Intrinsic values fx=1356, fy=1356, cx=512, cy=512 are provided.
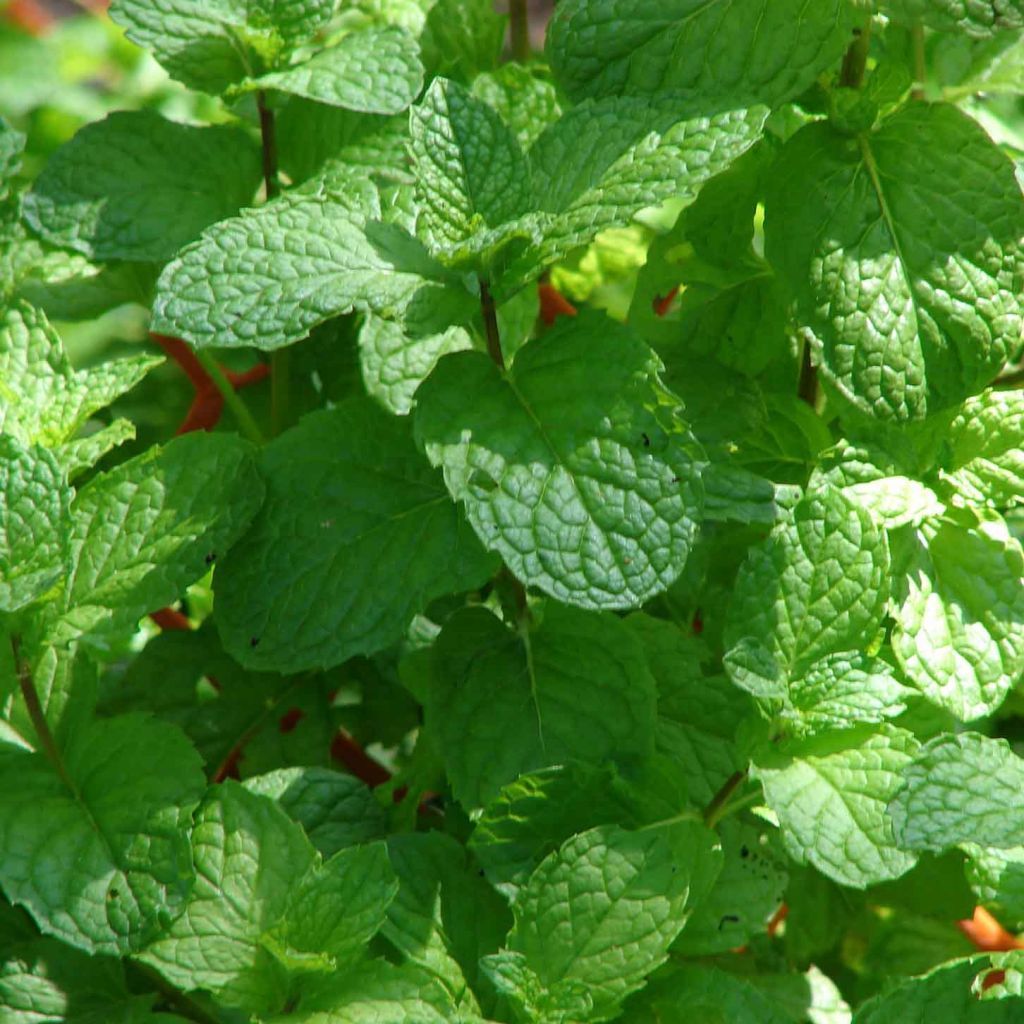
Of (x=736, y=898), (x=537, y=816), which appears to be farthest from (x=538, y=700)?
(x=736, y=898)

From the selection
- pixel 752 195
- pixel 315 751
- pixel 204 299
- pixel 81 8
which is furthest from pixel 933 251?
pixel 81 8

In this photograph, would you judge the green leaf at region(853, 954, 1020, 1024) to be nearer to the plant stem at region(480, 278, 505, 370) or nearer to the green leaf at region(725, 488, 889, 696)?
the green leaf at region(725, 488, 889, 696)

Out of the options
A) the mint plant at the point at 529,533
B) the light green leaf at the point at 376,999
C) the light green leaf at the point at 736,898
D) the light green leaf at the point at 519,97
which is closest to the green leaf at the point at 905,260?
the mint plant at the point at 529,533

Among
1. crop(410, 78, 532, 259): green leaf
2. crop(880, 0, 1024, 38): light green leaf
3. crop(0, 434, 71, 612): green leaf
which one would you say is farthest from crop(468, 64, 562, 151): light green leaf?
crop(0, 434, 71, 612): green leaf

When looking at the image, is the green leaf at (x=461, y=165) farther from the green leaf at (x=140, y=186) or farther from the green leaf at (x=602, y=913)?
the green leaf at (x=602, y=913)

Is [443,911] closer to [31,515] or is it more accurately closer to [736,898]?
[736,898]

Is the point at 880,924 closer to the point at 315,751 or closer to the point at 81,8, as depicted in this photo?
the point at 315,751
